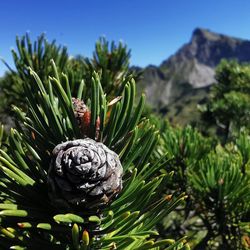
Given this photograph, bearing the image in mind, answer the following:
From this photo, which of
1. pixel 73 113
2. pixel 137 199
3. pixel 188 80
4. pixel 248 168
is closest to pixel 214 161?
pixel 248 168

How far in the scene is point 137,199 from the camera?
1.01m

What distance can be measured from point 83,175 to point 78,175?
1 centimetres

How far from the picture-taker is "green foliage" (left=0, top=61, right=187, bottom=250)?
3.21 feet

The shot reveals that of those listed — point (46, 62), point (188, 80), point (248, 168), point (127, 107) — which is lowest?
point (248, 168)

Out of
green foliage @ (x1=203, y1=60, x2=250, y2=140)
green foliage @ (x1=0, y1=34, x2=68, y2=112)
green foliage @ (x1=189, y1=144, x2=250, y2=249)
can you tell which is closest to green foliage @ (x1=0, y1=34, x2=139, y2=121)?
green foliage @ (x1=0, y1=34, x2=68, y2=112)

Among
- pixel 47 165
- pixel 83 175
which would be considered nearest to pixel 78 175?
pixel 83 175

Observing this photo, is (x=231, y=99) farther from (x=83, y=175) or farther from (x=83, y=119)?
(x=83, y=175)

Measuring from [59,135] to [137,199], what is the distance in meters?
0.29

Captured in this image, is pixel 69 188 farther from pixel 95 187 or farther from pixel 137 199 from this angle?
pixel 137 199

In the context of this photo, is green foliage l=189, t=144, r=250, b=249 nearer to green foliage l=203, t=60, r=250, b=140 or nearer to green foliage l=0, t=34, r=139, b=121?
green foliage l=0, t=34, r=139, b=121

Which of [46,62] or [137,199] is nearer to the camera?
[137,199]

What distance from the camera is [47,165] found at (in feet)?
3.54

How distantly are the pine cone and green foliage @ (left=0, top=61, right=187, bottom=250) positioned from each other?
5 centimetres

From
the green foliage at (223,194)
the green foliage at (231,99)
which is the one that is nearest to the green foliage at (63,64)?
the green foliage at (223,194)
